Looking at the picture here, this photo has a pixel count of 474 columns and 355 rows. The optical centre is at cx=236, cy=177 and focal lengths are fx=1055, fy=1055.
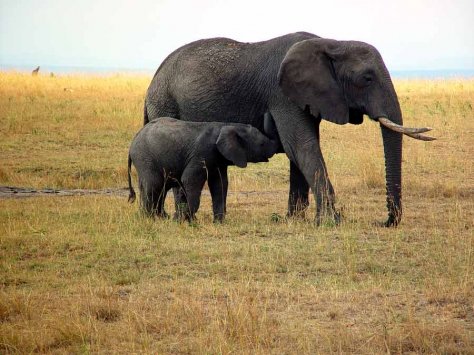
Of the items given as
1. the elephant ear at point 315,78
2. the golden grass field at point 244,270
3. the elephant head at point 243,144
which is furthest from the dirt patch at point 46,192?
the elephant ear at point 315,78

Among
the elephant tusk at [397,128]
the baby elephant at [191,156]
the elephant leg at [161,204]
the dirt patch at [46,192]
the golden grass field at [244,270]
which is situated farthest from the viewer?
the dirt patch at [46,192]

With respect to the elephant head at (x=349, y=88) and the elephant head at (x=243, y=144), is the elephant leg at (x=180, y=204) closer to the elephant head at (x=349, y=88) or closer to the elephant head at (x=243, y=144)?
the elephant head at (x=243, y=144)

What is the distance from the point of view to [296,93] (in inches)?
459

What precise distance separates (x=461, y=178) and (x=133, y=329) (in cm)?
939

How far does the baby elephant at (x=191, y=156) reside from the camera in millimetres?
11438

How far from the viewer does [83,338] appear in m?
7.17

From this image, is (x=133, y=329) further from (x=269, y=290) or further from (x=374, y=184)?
(x=374, y=184)

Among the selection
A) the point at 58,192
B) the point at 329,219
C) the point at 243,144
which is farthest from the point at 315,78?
the point at 58,192

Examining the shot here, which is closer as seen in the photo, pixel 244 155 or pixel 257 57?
pixel 244 155

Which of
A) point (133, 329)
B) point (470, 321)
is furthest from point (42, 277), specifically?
point (470, 321)

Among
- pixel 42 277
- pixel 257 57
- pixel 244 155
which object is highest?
pixel 257 57

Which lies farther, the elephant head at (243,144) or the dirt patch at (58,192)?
the dirt patch at (58,192)

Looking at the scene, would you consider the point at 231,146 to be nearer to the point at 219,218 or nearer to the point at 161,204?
the point at 219,218

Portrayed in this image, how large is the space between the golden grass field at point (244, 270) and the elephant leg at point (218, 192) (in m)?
0.15
